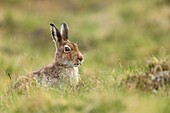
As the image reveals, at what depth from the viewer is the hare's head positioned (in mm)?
10016

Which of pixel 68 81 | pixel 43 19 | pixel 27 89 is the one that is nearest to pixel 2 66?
pixel 68 81

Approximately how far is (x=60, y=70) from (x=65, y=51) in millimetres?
564

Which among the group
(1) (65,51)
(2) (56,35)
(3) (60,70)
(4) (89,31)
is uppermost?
(4) (89,31)

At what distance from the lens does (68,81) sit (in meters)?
9.19

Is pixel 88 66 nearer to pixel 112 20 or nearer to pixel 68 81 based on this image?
pixel 68 81

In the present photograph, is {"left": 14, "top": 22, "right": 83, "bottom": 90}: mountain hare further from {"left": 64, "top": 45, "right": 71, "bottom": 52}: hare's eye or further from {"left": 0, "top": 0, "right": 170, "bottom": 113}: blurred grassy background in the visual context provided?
{"left": 0, "top": 0, "right": 170, "bottom": 113}: blurred grassy background

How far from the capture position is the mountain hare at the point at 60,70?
8.73 metres

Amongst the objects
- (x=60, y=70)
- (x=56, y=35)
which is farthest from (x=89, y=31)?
(x=60, y=70)

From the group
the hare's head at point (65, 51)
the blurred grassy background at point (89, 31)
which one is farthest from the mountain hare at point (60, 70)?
the blurred grassy background at point (89, 31)

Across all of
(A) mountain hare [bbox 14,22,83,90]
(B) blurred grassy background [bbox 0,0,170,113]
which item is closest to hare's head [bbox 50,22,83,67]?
(A) mountain hare [bbox 14,22,83,90]

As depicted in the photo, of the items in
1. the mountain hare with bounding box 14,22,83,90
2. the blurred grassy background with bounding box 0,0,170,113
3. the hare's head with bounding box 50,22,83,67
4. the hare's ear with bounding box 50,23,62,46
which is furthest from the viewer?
the blurred grassy background with bounding box 0,0,170,113

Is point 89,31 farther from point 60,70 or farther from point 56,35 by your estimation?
point 60,70

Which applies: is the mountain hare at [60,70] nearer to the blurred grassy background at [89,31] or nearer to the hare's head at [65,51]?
the hare's head at [65,51]

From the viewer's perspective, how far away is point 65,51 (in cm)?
1024
